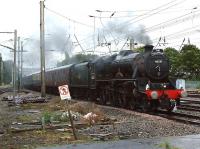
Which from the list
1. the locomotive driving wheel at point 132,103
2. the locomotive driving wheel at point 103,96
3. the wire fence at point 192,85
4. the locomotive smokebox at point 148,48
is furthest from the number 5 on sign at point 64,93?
the wire fence at point 192,85

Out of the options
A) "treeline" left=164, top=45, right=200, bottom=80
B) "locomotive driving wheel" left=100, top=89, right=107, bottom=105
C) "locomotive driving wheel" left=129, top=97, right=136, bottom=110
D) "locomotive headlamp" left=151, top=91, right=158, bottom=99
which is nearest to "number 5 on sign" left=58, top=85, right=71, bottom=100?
"locomotive headlamp" left=151, top=91, right=158, bottom=99

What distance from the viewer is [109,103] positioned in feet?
104

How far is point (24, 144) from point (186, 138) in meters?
4.68

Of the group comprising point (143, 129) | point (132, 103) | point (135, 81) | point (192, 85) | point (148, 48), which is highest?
point (148, 48)

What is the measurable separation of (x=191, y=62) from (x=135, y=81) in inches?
2404

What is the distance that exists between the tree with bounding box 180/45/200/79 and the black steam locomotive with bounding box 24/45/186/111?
5175 cm

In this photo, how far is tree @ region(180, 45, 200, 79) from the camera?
275 ft

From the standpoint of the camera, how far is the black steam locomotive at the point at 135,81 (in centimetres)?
2423

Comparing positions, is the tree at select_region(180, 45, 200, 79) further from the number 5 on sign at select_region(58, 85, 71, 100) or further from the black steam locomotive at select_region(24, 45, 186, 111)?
the number 5 on sign at select_region(58, 85, 71, 100)

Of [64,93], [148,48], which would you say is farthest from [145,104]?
[64,93]

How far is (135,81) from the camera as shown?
24.9 m

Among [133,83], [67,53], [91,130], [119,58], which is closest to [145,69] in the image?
[133,83]

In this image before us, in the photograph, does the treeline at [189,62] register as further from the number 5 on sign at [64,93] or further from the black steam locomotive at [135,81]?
the number 5 on sign at [64,93]

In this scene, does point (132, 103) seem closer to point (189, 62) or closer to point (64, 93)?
point (64, 93)
